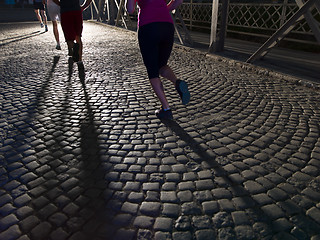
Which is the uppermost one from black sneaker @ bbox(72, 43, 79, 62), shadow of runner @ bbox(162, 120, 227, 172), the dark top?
the dark top

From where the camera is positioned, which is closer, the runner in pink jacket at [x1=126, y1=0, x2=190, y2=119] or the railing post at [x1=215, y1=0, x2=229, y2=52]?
the runner in pink jacket at [x1=126, y1=0, x2=190, y2=119]

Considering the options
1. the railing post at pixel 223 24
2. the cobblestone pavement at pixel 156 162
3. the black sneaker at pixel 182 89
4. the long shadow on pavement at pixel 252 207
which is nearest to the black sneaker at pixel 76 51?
the cobblestone pavement at pixel 156 162

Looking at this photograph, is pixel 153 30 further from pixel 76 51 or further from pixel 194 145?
pixel 76 51

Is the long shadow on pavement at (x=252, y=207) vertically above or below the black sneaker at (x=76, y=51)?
below

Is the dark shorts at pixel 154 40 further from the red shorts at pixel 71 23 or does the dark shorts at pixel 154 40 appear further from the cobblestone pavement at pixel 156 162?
the red shorts at pixel 71 23

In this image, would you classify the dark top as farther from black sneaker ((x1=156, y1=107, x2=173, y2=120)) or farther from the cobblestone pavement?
black sneaker ((x1=156, y1=107, x2=173, y2=120))

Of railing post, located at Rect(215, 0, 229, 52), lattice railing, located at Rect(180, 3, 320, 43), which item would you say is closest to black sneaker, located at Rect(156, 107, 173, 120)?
railing post, located at Rect(215, 0, 229, 52)

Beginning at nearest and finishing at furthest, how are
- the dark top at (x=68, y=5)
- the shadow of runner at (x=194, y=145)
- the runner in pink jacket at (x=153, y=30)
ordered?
the shadow of runner at (x=194, y=145)
the runner in pink jacket at (x=153, y=30)
the dark top at (x=68, y=5)

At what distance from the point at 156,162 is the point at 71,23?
12.4ft

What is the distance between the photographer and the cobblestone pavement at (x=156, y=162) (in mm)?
1759

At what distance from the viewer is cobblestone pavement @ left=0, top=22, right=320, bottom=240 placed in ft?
5.77

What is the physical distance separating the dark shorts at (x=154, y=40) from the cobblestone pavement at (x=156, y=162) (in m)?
0.70

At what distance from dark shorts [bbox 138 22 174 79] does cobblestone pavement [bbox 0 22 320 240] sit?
0.70m

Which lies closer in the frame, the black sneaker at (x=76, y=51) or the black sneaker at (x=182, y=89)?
the black sneaker at (x=182, y=89)
